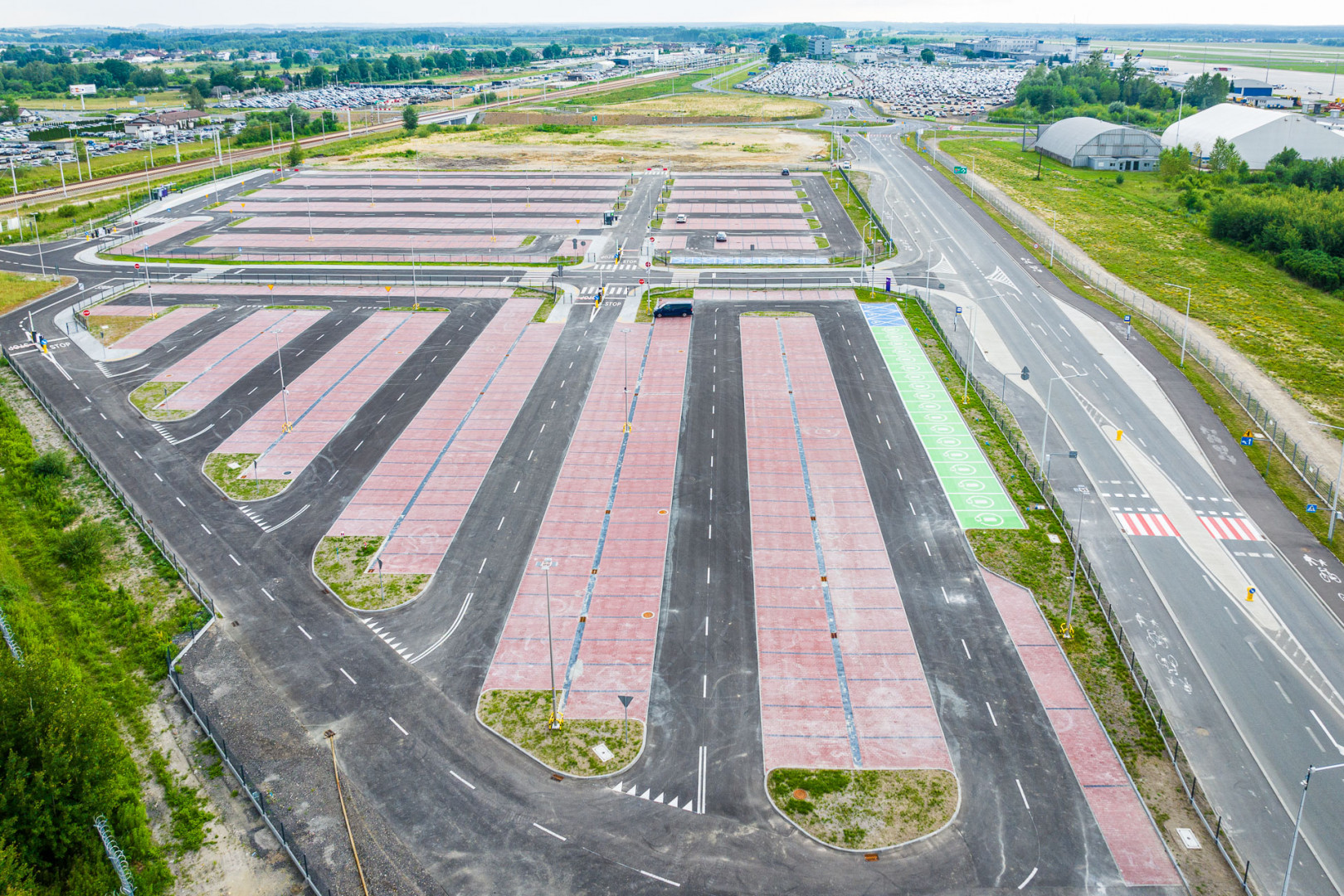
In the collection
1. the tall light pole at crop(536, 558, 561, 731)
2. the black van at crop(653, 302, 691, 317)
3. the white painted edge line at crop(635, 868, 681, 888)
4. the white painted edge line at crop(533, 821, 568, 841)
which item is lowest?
the white painted edge line at crop(635, 868, 681, 888)

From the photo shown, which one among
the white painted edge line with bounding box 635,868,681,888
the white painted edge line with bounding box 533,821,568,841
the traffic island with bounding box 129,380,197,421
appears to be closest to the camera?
the white painted edge line with bounding box 635,868,681,888

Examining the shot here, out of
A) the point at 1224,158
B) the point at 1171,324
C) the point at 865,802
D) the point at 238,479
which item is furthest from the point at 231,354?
the point at 1224,158

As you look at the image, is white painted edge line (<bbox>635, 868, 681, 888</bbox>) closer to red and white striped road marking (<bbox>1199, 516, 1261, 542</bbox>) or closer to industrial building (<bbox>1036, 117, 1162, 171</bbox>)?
red and white striped road marking (<bbox>1199, 516, 1261, 542</bbox>)

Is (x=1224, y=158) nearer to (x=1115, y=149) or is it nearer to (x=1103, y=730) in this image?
(x=1115, y=149)

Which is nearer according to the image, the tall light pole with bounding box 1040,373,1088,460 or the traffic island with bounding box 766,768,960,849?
the traffic island with bounding box 766,768,960,849

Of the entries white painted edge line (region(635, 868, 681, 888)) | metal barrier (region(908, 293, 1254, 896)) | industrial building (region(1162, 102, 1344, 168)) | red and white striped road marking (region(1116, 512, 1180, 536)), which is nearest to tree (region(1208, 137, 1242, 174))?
industrial building (region(1162, 102, 1344, 168))

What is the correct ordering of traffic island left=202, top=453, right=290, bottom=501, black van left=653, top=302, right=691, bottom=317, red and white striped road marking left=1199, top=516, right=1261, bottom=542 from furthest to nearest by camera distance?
black van left=653, top=302, right=691, bottom=317
traffic island left=202, top=453, right=290, bottom=501
red and white striped road marking left=1199, top=516, right=1261, bottom=542
